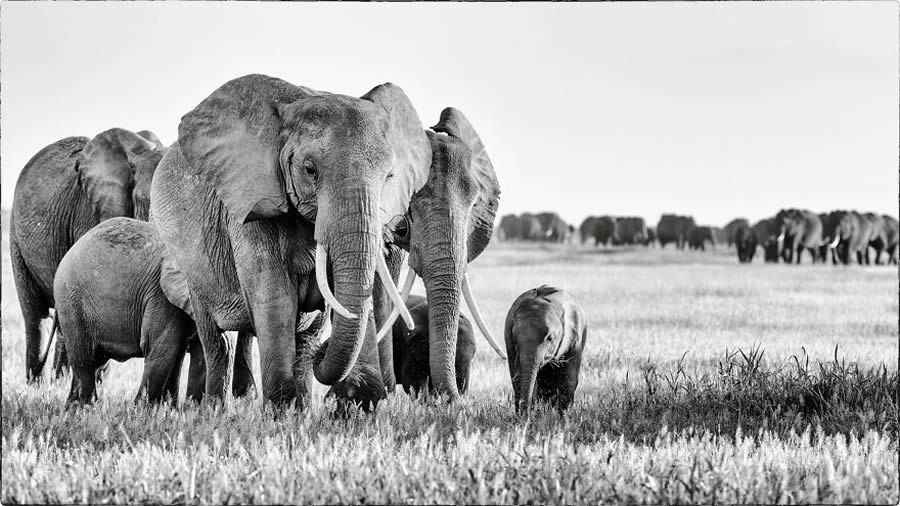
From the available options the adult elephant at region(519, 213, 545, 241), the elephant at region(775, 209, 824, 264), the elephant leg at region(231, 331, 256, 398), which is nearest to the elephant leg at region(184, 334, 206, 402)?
the elephant leg at region(231, 331, 256, 398)

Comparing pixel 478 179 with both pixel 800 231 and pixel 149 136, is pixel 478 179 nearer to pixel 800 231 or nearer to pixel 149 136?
pixel 149 136

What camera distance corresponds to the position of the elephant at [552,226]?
74.6 m

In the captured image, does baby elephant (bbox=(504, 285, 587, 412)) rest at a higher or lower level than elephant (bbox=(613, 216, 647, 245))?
lower

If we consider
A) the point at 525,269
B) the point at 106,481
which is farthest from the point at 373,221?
the point at 525,269

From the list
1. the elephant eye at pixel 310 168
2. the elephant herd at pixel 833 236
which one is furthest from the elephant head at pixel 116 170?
the elephant herd at pixel 833 236

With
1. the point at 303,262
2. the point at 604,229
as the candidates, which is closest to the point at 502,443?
the point at 303,262

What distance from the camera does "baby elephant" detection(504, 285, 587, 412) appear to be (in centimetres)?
816

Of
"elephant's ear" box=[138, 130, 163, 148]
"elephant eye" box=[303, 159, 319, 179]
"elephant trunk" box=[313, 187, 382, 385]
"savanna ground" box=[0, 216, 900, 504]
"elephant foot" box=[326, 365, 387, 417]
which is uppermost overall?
"elephant's ear" box=[138, 130, 163, 148]

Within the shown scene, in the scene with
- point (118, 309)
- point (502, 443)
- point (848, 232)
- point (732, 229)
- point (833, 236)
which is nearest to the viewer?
point (502, 443)

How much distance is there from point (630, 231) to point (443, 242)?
59131 millimetres

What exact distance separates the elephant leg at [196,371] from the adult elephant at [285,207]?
805mm

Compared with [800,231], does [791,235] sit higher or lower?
lower

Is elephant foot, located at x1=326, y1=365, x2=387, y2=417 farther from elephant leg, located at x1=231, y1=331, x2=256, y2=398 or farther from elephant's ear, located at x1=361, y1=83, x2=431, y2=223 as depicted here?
elephant leg, located at x1=231, y1=331, x2=256, y2=398

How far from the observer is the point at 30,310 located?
1180 cm
